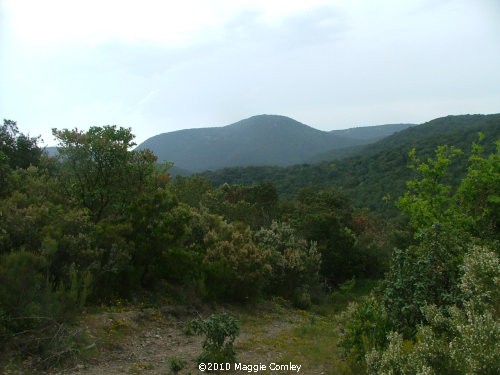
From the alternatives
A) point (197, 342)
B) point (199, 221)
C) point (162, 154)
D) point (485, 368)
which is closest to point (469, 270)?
point (485, 368)

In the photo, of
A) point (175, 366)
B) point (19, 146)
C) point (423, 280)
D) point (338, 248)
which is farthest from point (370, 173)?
point (175, 366)

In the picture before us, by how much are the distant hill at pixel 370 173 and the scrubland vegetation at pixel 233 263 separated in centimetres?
3049

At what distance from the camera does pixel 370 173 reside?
7231cm

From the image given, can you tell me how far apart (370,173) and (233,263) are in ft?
201

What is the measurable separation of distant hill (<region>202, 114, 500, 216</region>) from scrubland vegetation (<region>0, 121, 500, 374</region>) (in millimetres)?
30488

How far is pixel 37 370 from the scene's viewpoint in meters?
7.31

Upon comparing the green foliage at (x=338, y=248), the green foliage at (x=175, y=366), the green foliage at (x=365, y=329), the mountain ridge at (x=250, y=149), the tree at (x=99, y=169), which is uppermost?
the mountain ridge at (x=250, y=149)

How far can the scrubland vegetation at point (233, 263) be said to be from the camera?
5535 mm

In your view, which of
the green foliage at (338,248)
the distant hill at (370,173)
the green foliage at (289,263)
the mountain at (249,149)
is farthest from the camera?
the mountain at (249,149)

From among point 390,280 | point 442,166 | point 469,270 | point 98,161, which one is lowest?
point 390,280

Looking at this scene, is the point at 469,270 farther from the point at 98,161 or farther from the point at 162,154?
the point at 162,154

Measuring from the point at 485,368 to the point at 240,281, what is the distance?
422 inches

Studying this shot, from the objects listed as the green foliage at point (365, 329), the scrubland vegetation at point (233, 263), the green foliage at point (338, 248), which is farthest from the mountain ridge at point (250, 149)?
the green foliage at point (365, 329)

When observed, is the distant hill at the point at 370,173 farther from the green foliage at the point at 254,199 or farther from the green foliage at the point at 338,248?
the green foliage at the point at 338,248
